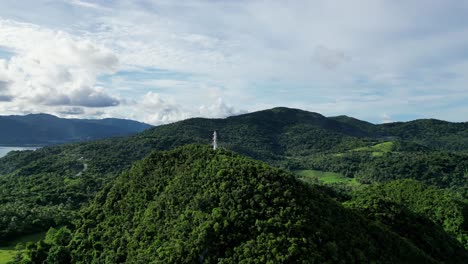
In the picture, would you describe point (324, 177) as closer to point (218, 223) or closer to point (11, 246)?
point (11, 246)

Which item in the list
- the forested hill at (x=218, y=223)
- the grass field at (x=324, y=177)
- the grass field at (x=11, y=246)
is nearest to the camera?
the forested hill at (x=218, y=223)

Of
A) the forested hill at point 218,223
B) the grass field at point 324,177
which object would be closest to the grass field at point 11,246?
the forested hill at point 218,223

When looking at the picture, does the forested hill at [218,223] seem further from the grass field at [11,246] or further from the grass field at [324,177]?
the grass field at [324,177]

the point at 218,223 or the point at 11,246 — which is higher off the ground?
the point at 218,223

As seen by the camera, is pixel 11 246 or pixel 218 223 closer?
pixel 218 223

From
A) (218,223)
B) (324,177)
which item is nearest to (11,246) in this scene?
(218,223)

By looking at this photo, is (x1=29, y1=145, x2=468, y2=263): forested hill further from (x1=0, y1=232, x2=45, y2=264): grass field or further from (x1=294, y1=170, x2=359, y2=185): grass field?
(x1=294, y1=170, x2=359, y2=185): grass field
